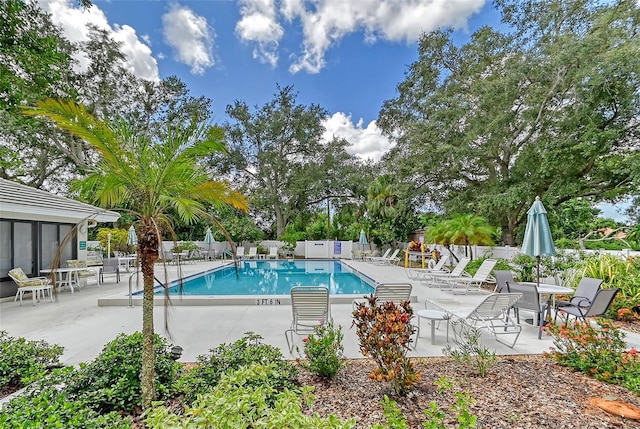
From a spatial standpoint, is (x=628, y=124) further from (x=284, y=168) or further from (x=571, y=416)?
(x=284, y=168)

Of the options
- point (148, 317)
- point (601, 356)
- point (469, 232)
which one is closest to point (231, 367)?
point (148, 317)

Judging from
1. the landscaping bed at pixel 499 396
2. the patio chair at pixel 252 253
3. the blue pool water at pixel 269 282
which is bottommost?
the blue pool water at pixel 269 282

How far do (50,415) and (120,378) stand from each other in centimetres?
70

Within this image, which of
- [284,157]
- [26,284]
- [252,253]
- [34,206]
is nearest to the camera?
[26,284]

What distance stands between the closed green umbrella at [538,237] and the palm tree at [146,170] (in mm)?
5998

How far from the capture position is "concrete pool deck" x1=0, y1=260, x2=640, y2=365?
4.94 m

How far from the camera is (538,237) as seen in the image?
6.19m

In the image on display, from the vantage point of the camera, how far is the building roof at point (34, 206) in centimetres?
857

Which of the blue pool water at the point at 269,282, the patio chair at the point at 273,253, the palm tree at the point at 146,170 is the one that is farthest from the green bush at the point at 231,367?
the patio chair at the point at 273,253

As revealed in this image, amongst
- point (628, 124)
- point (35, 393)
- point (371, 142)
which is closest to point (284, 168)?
point (371, 142)

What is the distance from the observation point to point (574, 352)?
4.07 m

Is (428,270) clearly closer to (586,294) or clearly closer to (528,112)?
(586,294)

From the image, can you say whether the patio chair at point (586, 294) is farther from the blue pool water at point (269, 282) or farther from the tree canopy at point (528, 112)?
the tree canopy at point (528, 112)

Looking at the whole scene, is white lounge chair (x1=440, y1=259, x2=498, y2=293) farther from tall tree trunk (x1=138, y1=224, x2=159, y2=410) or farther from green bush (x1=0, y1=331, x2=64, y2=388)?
green bush (x1=0, y1=331, x2=64, y2=388)
